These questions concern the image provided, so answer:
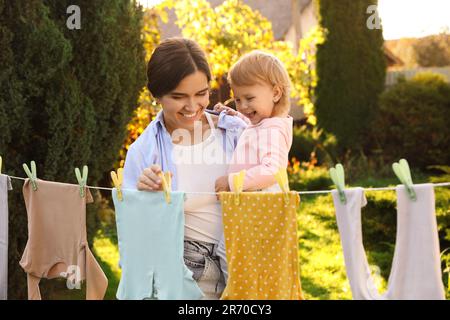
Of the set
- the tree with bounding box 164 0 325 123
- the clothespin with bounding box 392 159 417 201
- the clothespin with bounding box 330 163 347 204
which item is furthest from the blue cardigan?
the tree with bounding box 164 0 325 123

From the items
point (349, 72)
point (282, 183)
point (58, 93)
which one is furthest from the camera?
point (349, 72)

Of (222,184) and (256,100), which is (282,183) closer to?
(222,184)

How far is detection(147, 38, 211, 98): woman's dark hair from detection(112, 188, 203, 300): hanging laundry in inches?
14.8

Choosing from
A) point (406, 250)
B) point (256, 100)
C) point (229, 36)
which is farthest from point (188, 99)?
point (229, 36)

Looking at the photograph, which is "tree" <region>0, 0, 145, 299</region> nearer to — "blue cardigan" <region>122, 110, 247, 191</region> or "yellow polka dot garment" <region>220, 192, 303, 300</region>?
"blue cardigan" <region>122, 110, 247, 191</region>

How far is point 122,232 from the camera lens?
2.38m

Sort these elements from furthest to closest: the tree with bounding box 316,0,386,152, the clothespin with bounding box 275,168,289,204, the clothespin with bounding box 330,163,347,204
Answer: the tree with bounding box 316,0,386,152 < the clothespin with bounding box 275,168,289,204 < the clothespin with bounding box 330,163,347,204

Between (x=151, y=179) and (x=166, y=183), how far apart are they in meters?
0.06

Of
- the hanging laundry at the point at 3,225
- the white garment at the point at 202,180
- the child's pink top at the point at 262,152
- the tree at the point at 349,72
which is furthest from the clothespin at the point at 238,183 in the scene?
the tree at the point at 349,72

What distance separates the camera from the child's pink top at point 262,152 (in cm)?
233

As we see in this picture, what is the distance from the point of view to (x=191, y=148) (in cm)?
247

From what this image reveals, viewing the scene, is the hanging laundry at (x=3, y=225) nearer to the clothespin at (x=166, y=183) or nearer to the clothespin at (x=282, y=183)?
the clothespin at (x=166, y=183)

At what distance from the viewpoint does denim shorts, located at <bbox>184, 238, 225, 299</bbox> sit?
2383 millimetres
